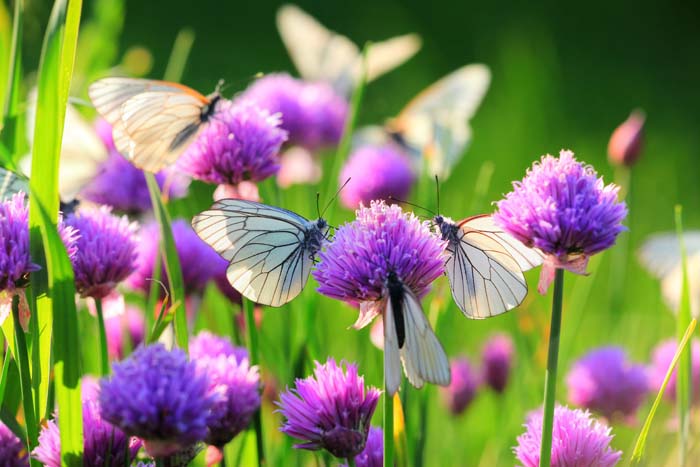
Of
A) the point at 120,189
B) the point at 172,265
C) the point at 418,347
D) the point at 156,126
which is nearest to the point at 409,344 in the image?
the point at 418,347

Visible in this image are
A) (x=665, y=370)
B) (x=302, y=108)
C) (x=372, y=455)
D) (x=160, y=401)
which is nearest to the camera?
(x=160, y=401)

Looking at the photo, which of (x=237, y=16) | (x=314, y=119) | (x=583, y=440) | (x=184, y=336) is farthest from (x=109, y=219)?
(x=237, y=16)

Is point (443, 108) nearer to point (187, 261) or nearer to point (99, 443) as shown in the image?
point (187, 261)

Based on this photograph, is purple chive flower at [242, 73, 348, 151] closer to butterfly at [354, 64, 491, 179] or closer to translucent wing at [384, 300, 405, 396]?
butterfly at [354, 64, 491, 179]

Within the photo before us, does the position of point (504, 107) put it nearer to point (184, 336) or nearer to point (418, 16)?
point (418, 16)

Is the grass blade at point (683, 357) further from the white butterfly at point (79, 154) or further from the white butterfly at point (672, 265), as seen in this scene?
the white butterfly at point (79, 154)

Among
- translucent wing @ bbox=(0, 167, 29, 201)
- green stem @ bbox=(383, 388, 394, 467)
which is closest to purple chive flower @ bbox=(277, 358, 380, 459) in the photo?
green stem @ bbox=(383, 388, 394, 467)

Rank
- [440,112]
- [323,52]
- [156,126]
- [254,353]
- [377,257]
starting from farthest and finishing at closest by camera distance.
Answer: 1. [323,52]
2. [440,112]
3. [156,126]
4. [254,353]
5. [377,257]
